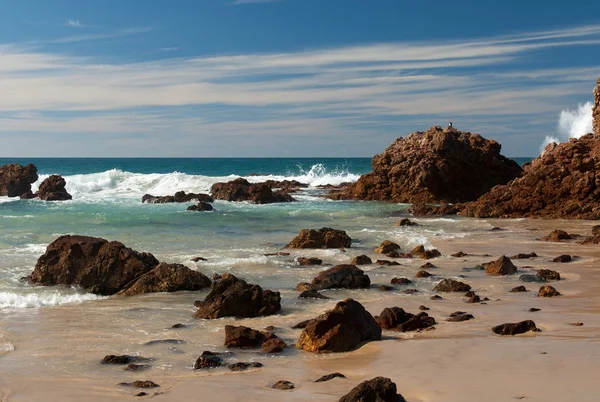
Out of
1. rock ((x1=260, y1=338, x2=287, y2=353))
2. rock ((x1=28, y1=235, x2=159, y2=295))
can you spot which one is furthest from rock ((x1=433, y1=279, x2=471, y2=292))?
rock ((x1=28, y1=235, x2=159, y2=295))

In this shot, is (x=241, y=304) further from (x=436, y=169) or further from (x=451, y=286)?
(x=436, y=169)

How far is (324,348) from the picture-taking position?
7.50 metres

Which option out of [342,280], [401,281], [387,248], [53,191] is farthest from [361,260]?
[53,191]

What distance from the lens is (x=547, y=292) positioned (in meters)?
10.6

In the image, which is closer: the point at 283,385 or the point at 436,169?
the point at 283,385

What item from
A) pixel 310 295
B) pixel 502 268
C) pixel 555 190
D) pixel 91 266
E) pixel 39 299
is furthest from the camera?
pixel 555 190

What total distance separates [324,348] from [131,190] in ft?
141

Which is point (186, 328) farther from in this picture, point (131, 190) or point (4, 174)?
point (131, 190)

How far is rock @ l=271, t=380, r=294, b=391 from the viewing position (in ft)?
20.5

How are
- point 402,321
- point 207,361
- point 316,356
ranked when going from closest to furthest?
1. point 207,361
2. point 316,356
3. point 402,321

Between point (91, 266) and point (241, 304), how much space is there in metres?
3.96

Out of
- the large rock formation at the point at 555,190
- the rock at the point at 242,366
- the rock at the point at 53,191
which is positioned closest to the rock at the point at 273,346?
the rock at the point at 242,366

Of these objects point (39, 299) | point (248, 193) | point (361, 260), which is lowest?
point (39, 299)

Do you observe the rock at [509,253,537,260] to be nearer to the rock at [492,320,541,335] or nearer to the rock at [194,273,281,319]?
the rock at [492,320,541,335]
